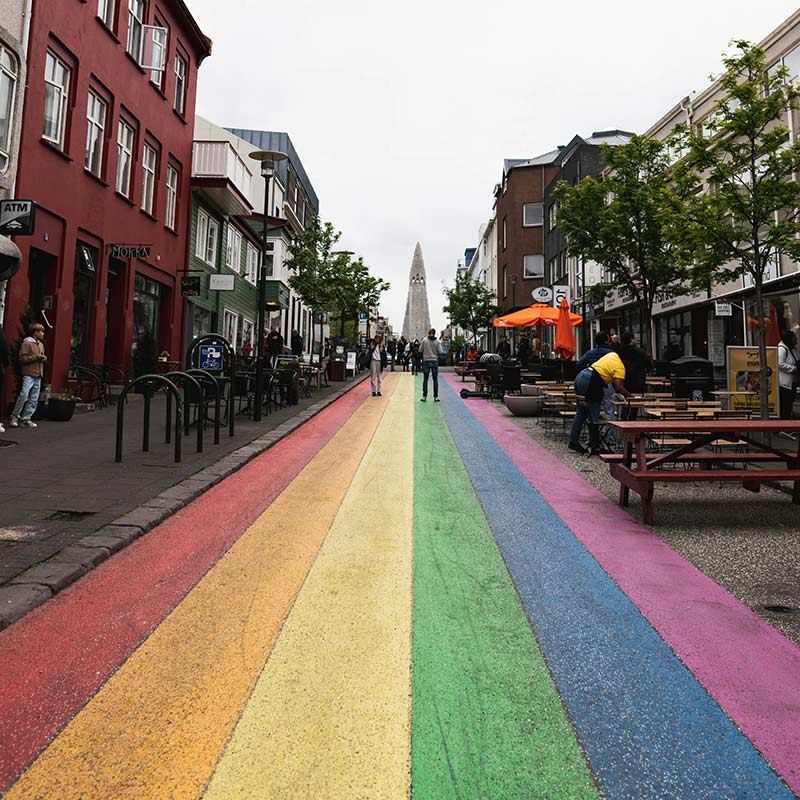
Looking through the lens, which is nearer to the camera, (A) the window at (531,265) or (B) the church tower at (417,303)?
(A) the window at (531,265)

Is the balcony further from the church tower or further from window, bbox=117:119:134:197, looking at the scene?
the church tower

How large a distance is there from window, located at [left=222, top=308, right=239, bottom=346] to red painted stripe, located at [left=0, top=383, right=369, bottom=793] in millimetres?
20807

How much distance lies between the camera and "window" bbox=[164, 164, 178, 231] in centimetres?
1947

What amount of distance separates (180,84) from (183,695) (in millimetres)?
22282

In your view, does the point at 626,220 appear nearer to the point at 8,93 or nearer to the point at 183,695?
the point at 8,93

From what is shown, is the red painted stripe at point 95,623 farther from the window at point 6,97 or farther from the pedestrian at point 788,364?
the window at point 6,97

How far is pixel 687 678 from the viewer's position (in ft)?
9.25

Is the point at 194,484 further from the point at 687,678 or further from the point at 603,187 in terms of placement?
the point at 603,187

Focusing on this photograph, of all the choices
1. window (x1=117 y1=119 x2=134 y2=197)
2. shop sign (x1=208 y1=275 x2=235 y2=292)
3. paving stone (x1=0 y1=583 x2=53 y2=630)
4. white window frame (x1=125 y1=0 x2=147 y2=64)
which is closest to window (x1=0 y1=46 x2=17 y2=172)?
window (x1=117 y1=119 x2=134 y2=197)

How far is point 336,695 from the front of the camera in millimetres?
2617

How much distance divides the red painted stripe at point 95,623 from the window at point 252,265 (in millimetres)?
25332

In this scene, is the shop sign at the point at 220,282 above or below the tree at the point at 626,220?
below

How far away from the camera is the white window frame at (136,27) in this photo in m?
16.7

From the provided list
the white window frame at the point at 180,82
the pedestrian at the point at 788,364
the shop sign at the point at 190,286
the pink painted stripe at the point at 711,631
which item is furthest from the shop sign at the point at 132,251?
the pedestrian at the point at 788,364
